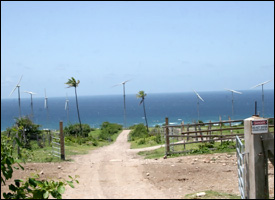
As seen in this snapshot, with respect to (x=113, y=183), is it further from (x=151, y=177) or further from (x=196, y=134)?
(x=196, y=134)

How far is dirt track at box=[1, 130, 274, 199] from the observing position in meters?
9.62

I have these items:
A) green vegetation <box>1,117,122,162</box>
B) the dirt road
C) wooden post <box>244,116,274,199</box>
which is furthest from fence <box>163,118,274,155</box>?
wooden post <box>244,116,274,199</box>

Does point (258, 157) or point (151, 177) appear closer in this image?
point (258, 157)

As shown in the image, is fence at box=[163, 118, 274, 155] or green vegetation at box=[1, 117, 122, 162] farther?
fence at box=[163, 118, 274, 155]

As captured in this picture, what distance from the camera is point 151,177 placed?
11.9 m

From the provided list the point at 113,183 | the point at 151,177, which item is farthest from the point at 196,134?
the point at 113,183

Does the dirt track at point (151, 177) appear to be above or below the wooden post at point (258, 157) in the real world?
below

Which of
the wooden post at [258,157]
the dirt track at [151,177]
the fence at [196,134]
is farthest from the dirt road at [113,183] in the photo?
the wooden post at [258,157]

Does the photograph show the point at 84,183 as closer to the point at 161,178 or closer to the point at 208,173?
the point at 161,178

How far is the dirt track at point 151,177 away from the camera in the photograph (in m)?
9.62

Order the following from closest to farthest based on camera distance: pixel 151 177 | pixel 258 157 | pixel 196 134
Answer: pixel 258 157 → pixel 151 177 → pixel 196 134

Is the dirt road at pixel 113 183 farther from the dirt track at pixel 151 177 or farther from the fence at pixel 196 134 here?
the fence at pixel 196 134

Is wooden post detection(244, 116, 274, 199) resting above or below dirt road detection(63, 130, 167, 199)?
above

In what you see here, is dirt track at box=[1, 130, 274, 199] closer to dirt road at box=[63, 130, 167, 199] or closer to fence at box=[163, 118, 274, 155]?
dirt road at box=[63, 130, 167, 199]
